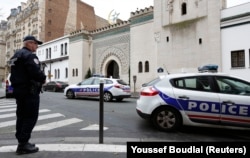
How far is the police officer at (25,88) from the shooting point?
4.52 metres

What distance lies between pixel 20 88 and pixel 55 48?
42964 mm

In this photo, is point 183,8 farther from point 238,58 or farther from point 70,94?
point 70,94

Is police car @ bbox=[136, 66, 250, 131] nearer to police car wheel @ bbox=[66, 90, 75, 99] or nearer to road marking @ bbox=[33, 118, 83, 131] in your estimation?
road marking @ bbox=[33, 118, 83, 131]

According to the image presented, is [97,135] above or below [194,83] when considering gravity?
below

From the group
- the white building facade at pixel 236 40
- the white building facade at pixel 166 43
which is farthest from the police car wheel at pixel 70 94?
the white building facade at pixel 236 40

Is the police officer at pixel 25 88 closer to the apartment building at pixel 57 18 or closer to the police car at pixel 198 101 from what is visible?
the police car at pixel 198 101

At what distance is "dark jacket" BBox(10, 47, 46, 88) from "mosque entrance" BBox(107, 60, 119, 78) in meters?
29.5

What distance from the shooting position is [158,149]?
3.81 m

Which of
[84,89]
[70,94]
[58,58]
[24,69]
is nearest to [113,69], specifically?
[58,58]

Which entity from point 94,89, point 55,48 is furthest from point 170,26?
point 55,48

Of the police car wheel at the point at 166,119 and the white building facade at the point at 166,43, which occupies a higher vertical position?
the white building facade at the point at 166,43

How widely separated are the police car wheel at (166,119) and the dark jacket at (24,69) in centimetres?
335

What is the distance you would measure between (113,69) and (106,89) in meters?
19.7

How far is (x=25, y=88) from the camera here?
4543mm
